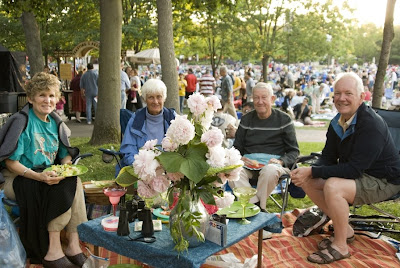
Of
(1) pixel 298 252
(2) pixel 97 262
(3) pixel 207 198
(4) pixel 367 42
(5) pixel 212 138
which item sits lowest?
(1) pixel 298 252

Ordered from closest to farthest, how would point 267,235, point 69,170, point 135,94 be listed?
point 69,170 → point 267,235 → point 135,94

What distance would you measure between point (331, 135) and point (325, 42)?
20977mm

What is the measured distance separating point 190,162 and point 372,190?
6.48 feet

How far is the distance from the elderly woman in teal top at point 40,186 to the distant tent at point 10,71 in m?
11.2

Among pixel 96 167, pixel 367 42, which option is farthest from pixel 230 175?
pixel 367 42

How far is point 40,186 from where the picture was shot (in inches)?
137

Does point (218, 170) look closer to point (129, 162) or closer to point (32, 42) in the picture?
point (129, 162)

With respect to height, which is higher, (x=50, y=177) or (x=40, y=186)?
(x=50, y=177)

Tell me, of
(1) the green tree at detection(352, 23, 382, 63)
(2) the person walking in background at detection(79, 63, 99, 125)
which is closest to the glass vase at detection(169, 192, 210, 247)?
(2) the person walking in background at detection(79, 63, 99, 125)

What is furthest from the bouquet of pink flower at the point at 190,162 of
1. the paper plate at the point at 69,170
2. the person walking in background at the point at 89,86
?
the person walking in background at the point at 89,86

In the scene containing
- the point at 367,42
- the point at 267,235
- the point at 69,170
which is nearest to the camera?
the point at 69,170

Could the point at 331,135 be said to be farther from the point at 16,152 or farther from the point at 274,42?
the point at 274,42

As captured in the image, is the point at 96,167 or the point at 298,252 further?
the point at 96,167

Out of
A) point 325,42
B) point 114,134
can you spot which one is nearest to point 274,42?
point 325,42
